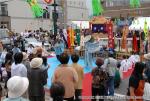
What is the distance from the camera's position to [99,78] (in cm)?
782

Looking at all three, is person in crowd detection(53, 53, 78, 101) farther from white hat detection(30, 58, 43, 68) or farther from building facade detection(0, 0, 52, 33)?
building facade detection(0, 0, 52, 33)

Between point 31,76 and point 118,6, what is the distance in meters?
81.0

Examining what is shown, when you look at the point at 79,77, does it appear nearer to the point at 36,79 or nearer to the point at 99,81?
the point at 99,81

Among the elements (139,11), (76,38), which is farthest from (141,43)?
(139,11)

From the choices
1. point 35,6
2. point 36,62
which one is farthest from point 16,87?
point 35,6

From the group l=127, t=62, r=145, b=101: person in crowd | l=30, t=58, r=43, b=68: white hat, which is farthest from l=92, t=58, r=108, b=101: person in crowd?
l=127, t=62, r=145, b=101: person in crowd

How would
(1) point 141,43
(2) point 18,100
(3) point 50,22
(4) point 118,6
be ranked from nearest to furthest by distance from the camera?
(2) point 18,100
(1) point 141,43
(3) point 50,22
(4) point 118,6

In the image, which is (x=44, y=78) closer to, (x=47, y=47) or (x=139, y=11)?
(x=47, y=47)

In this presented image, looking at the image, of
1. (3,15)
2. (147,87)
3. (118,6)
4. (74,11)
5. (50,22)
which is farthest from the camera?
(118,6)

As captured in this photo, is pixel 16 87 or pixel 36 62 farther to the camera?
pixel 36 62

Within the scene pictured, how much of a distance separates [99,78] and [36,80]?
1.48m

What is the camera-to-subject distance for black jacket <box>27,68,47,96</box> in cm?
725

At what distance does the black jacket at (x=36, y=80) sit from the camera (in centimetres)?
725

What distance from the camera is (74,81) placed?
271 inches
